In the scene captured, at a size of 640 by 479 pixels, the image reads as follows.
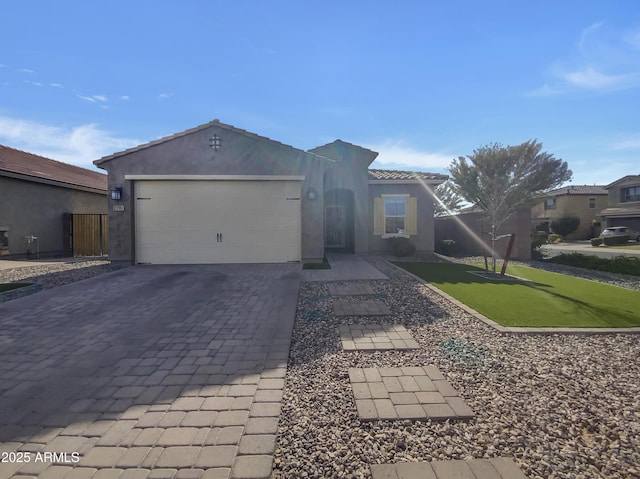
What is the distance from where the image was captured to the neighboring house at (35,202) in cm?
1372

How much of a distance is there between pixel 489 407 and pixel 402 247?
11547mm

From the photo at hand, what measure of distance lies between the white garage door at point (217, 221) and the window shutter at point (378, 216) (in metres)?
4.52

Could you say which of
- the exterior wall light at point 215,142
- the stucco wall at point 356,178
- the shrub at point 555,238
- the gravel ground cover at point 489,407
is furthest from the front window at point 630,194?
the exterior wall light at point 215,142

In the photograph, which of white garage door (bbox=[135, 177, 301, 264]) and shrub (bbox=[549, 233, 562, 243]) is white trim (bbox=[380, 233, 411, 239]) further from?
shrub (bbox=[549, 233, 562, 243])

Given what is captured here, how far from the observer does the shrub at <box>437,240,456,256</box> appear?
54.3ft

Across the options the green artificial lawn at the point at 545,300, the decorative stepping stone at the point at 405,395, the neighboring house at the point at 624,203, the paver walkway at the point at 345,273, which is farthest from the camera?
the neighboring house at the point at 624,203

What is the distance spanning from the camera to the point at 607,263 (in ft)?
38.3

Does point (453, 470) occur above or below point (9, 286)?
below

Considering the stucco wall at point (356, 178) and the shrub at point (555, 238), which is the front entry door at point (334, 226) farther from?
the shrub at point (555, 238)

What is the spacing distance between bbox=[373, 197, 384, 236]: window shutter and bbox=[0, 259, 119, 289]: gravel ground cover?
10.0 meters

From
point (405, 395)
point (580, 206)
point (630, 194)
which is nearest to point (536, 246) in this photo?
point (405, 395)

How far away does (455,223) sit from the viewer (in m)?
17.8

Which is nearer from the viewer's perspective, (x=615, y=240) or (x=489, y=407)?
(x=489, y=407)

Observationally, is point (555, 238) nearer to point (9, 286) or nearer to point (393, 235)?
point (393, 235)
